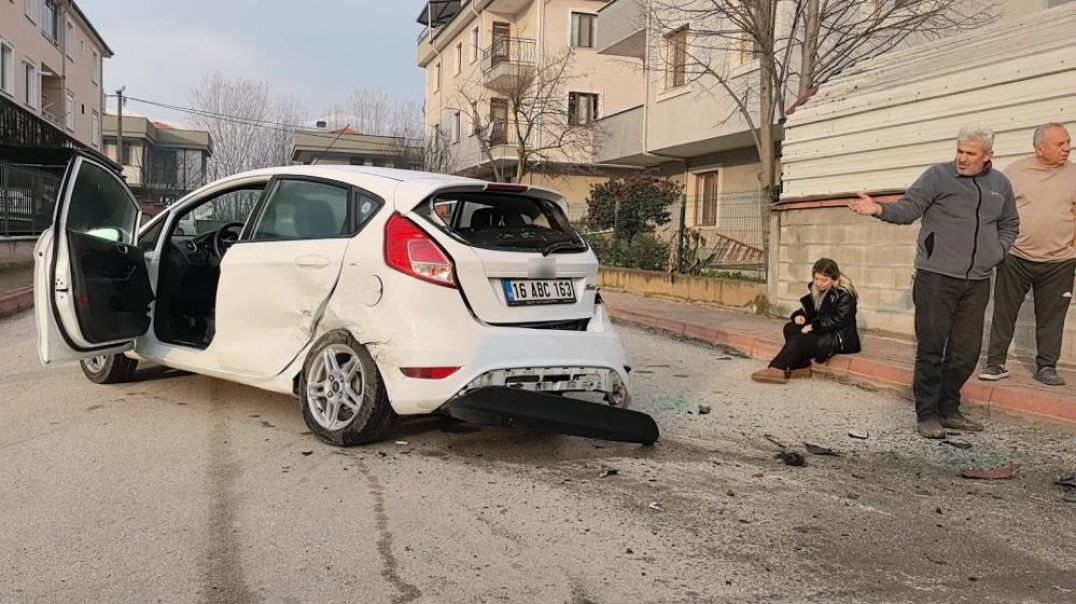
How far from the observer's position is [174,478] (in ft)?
13.2

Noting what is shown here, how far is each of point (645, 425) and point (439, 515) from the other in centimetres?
153

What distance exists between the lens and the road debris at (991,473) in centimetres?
433

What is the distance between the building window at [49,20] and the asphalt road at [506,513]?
3259 cm

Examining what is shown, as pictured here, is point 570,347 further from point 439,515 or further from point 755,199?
point 755,199

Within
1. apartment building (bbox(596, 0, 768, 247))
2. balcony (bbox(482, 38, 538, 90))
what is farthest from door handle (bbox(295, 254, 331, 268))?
balcony (bbox(482, 38, 538, 90))

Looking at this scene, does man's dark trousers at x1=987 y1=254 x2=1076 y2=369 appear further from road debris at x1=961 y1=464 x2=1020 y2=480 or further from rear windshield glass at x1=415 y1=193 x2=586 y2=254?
rear windshield glass at x1=415 y1=193 x2=586 y2=254

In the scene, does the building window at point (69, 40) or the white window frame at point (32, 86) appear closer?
the white window frame at point (32, 86)

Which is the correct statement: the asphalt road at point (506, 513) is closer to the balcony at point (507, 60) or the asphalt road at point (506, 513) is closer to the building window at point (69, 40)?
the balcony at point (507, 60)

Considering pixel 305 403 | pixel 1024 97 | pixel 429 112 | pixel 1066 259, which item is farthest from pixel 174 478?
pixel 429 112

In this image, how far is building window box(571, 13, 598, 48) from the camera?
102 ft

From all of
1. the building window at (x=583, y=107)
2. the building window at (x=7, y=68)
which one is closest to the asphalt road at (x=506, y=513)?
the building window at (x=583, y=107)

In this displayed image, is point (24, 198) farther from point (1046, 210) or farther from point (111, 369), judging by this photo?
point (1046, 210)

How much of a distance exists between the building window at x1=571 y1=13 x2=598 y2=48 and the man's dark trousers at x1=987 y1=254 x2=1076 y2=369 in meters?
26.4

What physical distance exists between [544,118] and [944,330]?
1014 inches
